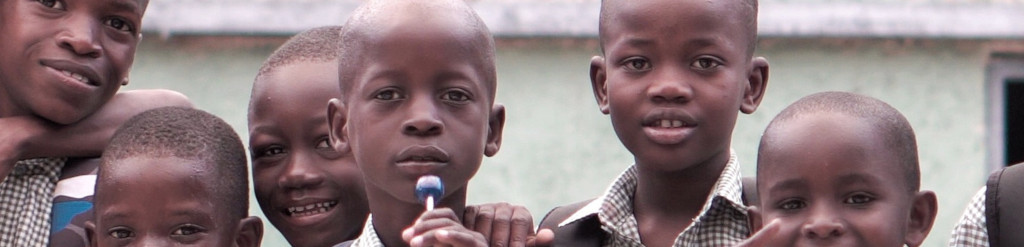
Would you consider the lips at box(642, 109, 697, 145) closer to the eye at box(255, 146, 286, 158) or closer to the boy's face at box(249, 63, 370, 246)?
the boy's face at box(249, 63, 370, 246)

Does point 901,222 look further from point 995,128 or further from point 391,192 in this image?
point 995,128

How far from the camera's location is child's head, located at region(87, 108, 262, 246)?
3.85 meters

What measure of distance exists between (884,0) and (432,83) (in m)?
3.93

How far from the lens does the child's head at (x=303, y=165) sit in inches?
162

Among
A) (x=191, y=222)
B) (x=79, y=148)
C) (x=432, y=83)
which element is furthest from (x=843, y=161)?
(x=79, y=148)

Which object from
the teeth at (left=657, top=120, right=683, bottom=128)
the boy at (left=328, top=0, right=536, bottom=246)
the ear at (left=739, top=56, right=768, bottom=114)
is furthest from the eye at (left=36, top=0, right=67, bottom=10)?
the ear at (left=739, top=56, right=768, bottom=114)

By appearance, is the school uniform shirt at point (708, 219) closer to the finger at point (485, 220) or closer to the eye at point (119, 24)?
the finger at point (485, 220)

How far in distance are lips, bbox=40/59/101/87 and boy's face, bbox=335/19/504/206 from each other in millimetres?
654

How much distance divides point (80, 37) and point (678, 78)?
3.82 feet

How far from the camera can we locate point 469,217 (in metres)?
3.68

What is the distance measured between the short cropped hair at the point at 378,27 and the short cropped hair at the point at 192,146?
0.39 meters

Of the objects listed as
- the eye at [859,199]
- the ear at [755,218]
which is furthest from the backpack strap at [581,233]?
the eye at [859,199]

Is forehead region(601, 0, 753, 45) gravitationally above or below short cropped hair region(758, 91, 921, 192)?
above

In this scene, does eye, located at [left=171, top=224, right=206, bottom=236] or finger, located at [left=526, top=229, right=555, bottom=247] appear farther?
eye, located at [left=171, top=224, right=206, bottom=236]
